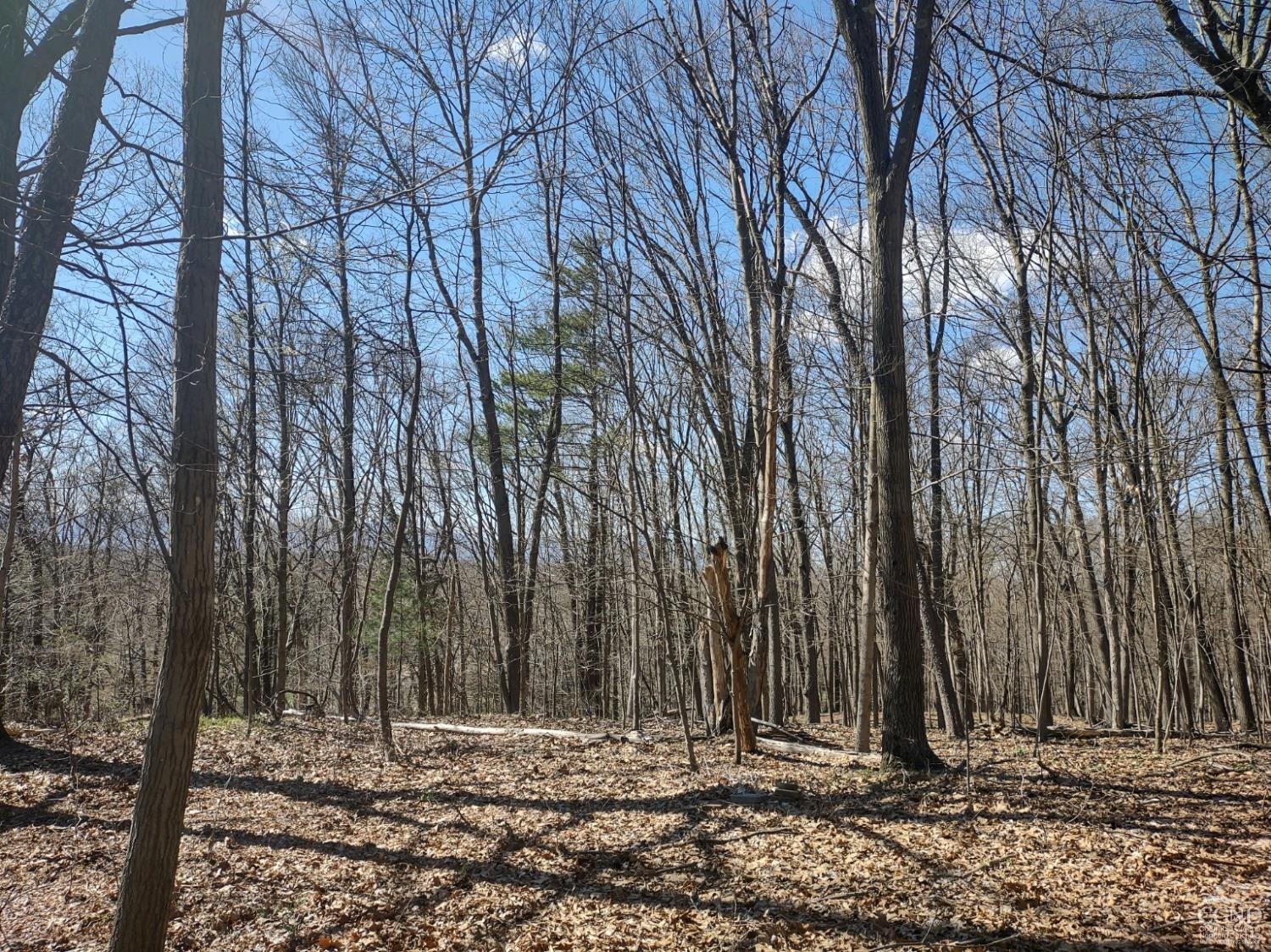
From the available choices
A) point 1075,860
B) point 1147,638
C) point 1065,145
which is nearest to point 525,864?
point 1075,860

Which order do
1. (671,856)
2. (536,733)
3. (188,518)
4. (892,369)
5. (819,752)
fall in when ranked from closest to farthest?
(188,518) → (671,856) → (892,369) → (819,752) → (536,733)

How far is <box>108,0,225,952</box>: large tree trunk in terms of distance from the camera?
364cm

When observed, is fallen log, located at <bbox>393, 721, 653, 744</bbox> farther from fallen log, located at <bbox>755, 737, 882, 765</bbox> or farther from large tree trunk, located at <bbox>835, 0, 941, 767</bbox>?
large tree trunk, located at <bbox>835, 0, 941, 767</bbox>

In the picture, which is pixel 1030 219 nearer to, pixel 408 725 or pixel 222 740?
pixel 408 725

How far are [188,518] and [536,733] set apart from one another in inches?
323

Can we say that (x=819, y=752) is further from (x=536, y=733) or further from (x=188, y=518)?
(x=188, y=518)

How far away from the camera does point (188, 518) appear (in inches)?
148

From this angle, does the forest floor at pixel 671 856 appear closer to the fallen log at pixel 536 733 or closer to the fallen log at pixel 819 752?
the fallen log at pixel 819 752

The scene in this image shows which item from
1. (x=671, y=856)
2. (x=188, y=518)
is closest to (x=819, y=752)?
(x=671, y=856)

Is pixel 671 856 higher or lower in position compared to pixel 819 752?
lower

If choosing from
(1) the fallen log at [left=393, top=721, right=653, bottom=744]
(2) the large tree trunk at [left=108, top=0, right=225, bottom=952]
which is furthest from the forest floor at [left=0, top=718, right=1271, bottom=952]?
(1) the fallen log at [left=393, top=721, right=653, bottom=744]

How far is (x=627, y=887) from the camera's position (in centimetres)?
510

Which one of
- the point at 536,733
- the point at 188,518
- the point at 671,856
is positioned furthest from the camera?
the point at 536,733

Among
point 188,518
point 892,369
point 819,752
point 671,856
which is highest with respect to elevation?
point 892,369
